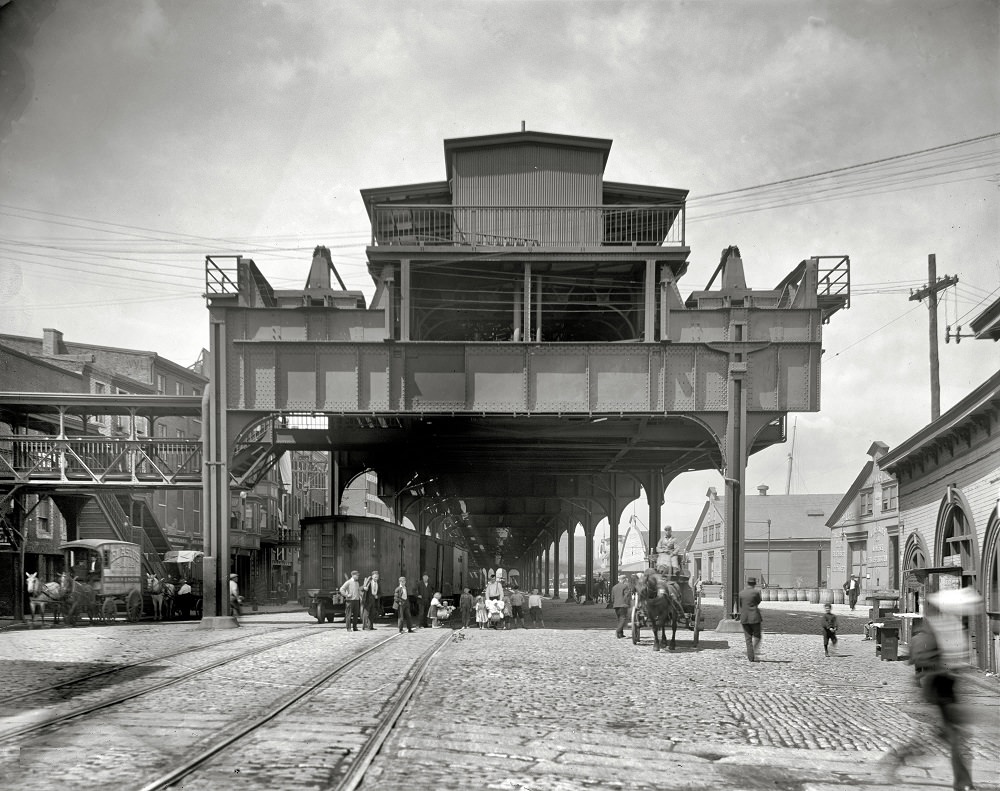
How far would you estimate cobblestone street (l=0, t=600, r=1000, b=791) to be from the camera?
8.09 metres

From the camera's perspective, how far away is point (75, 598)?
26.9 metres

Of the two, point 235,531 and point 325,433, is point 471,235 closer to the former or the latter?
point 325,433

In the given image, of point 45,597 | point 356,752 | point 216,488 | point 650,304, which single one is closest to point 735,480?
point 650,304

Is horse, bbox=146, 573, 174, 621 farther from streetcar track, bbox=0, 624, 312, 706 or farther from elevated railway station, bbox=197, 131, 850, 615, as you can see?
streetcar track, bbox=0, 624, 312, 706

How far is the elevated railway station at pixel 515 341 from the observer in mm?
25188

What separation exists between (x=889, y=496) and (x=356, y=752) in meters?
51.2

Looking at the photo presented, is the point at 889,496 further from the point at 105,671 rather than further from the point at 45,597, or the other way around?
the point at 105,671

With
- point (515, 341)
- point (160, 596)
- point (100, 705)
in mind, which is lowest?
point (160, 596)

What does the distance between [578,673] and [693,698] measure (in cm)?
303

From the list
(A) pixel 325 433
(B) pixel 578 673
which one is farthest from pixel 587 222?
(B) pixel 578 673

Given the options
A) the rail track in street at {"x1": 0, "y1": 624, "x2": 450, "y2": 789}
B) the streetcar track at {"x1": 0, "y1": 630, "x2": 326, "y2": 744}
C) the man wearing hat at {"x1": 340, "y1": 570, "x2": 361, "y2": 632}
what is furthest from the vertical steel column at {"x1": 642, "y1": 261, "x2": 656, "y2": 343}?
the streetcar track at {"x1": 0, "y1": 630, "x2": 326, "y2": 744}

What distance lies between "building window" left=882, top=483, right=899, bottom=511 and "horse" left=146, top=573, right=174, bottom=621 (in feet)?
126

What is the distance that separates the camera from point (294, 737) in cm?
910

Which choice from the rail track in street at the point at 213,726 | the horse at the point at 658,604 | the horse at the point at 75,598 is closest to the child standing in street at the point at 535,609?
the horse at the point at 658,604
